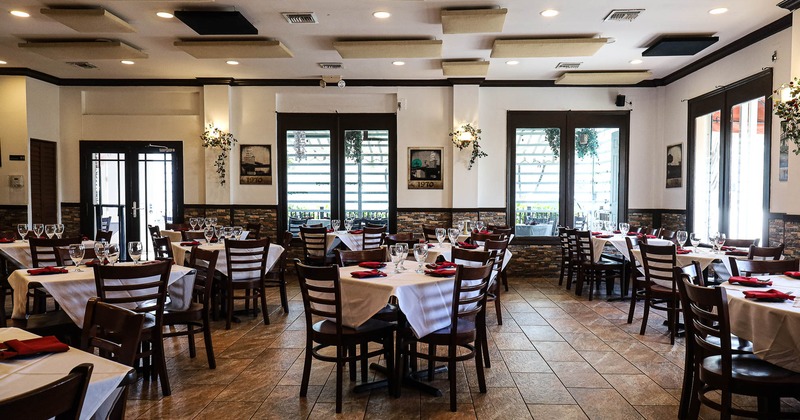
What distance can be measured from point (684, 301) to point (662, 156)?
23.4 ft

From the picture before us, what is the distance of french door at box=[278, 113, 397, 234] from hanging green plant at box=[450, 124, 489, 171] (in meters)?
1.12

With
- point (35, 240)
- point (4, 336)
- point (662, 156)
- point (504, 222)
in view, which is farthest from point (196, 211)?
point (662, 156)

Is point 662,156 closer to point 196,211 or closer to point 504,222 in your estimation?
point 504,222

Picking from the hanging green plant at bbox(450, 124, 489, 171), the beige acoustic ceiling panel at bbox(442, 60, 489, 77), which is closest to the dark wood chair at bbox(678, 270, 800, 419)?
the beige acoustic ceiling panel at bbox(442, 60, 489, 77)

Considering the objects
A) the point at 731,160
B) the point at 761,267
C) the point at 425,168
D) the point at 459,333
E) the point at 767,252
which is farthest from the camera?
the point at 425,168

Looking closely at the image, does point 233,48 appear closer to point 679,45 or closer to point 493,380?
point 493,380

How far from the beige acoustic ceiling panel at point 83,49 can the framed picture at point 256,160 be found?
2651 mm

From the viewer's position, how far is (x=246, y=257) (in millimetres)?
5984

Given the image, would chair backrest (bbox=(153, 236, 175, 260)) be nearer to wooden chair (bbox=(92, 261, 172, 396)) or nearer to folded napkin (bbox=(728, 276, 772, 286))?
wooden chair (bbox=(92, 261, 172, 396))

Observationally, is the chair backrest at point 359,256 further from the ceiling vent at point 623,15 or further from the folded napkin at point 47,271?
the ceiling vent at point 623,15

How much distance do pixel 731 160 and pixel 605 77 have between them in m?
2.36

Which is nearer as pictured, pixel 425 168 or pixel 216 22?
pixel 216 22

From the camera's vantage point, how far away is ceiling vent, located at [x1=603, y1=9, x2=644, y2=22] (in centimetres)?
588

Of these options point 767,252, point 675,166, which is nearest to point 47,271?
point 767,252
